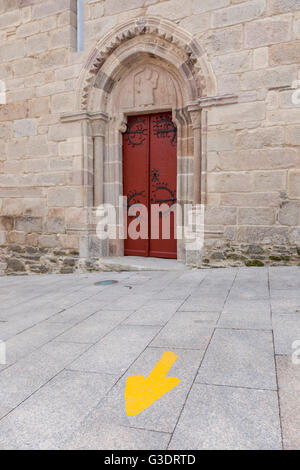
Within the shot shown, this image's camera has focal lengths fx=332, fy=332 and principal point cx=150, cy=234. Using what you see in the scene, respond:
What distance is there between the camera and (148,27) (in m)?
4.90

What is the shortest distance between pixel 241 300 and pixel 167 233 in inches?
101

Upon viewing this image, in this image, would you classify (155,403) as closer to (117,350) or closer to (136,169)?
(117,350)

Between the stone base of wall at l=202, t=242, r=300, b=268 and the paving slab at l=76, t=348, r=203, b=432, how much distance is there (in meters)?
2.76

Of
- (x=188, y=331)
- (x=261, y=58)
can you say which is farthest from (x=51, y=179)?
(x=188, y=331)

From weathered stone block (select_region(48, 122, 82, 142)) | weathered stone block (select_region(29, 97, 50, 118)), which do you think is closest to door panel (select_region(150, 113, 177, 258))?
weathered stone block (select_region(48, 122, 82, 142))

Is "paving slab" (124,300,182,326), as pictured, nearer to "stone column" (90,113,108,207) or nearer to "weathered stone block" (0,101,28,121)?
"stone column" (90,113,108,207)

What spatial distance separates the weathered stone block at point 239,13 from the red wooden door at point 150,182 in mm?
1419

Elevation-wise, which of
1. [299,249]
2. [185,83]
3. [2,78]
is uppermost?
[2,78]

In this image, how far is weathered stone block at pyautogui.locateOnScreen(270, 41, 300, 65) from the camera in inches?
162

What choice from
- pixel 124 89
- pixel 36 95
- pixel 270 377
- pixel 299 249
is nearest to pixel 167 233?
pixel 299 249

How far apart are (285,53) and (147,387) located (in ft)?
14.1

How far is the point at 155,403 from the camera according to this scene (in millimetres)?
1438

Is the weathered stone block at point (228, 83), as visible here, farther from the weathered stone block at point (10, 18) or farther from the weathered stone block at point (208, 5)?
the weathered stone block at point (10, 18)
